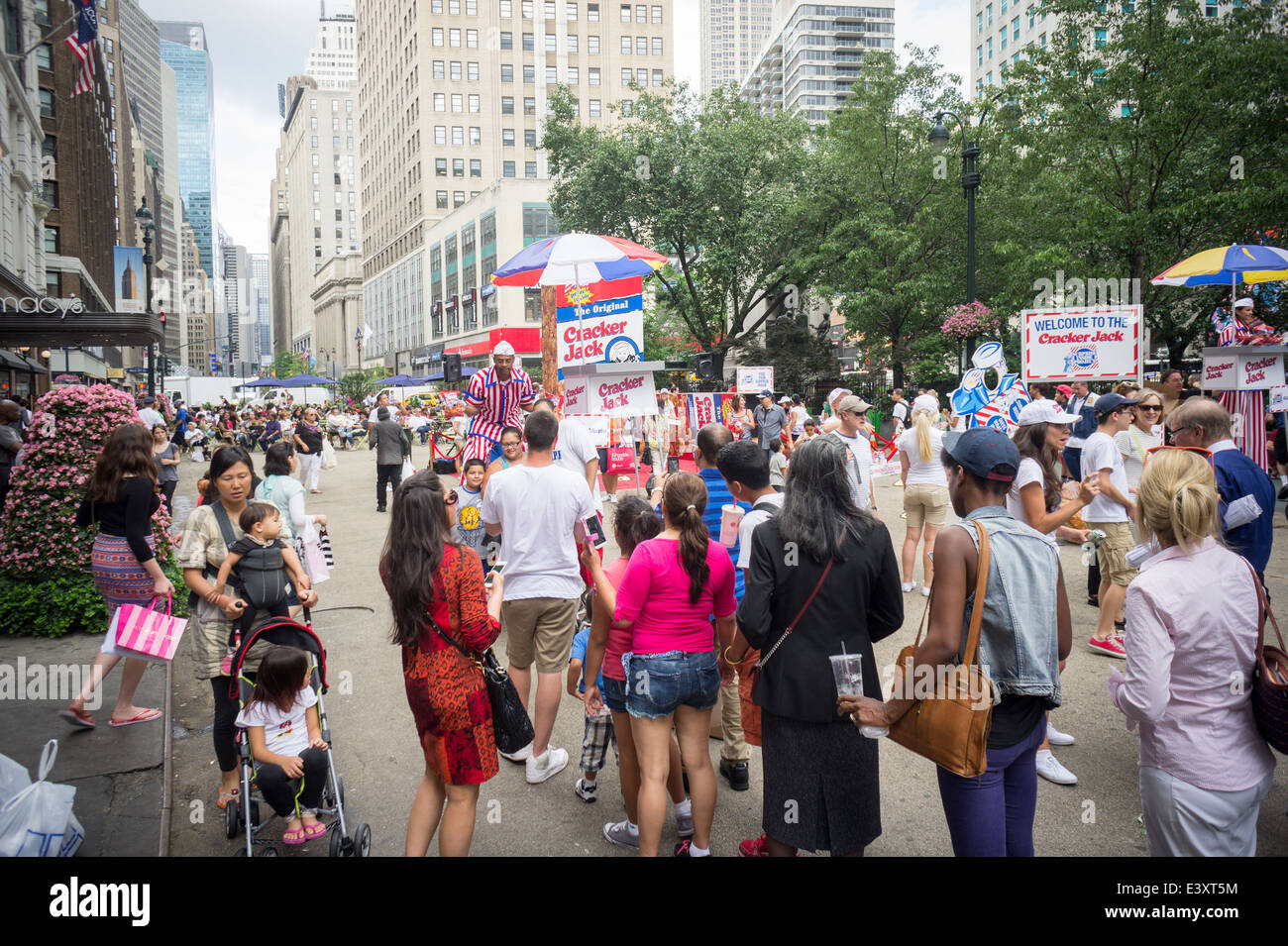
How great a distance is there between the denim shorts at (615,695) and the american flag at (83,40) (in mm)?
26233

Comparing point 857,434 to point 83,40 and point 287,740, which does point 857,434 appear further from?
point 83,40

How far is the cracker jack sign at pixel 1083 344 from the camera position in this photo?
38.8 ft

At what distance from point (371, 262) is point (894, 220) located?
90573 millimetres

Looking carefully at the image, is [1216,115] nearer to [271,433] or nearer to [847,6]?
[271,433]

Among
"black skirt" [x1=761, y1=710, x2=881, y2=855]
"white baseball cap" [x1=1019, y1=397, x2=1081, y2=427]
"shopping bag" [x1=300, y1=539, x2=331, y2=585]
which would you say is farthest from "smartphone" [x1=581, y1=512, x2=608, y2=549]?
"white baseball cap" [x1=1019, y1=397, x2=1081, y2=427]

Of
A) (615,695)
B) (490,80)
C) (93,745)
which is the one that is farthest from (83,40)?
(490,80)

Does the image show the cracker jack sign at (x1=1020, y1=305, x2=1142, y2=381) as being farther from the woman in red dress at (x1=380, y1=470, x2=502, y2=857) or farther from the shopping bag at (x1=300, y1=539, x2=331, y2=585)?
the woman in red dress at (x1=380, y1=470, x2=502, y2=857)

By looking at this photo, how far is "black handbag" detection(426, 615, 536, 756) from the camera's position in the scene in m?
3.38

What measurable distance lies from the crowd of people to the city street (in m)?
0.14

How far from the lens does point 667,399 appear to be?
21.8 m

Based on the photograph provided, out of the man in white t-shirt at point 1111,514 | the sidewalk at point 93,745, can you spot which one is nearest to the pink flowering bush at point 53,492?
the sidewalk at point 93,745

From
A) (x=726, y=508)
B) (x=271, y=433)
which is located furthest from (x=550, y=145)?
(x=726, y=508)

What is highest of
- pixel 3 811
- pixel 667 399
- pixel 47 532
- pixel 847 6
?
pixel 847 6

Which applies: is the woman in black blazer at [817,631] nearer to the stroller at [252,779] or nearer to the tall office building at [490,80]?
the stroller at [252,779]
